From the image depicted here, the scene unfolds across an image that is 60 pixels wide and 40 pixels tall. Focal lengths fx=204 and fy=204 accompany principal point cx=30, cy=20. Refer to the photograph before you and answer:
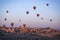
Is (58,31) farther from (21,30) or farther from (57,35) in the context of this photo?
(21,30)

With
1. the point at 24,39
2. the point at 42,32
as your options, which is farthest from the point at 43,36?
the point at 24,39

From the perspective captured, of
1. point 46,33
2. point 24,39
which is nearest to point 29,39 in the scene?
point 24,39

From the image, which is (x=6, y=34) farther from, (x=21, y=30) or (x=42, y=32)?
(x=42, y=32)

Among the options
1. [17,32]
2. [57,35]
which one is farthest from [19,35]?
[57,35]

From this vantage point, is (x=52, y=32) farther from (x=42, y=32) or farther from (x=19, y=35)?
(x=19, y=35)
